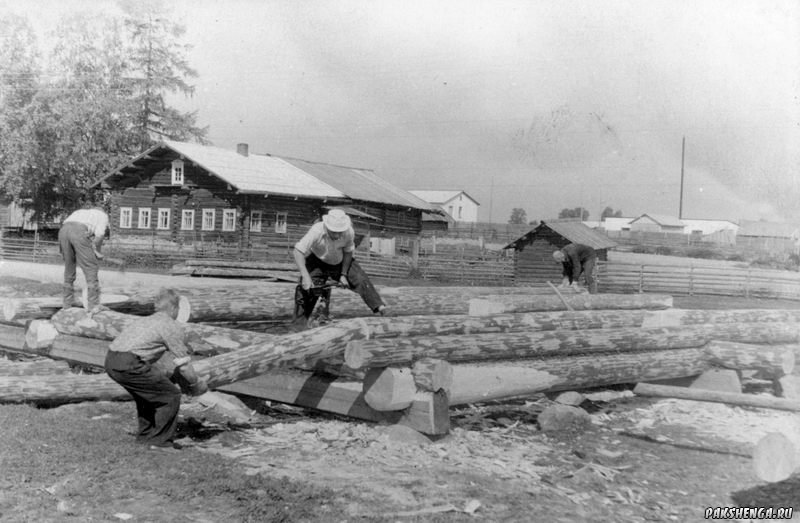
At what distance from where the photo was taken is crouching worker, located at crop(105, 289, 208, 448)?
5.39 meters

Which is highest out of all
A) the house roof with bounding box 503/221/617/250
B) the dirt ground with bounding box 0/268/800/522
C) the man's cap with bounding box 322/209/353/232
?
the house roof with bounding box 503/221/617/250

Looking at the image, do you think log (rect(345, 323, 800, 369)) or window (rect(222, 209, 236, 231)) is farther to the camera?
window (rect(222, 209, 236, 231))

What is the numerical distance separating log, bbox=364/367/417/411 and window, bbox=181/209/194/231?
31831mm

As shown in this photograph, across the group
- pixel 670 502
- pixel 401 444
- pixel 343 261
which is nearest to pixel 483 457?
pixel 401 444

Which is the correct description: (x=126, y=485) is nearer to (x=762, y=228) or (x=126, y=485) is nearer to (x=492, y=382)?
(x=492, y=382)

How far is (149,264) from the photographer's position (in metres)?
32.9

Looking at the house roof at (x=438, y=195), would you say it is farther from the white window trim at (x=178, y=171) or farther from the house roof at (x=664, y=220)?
the white window trim at (x=178, y=171)

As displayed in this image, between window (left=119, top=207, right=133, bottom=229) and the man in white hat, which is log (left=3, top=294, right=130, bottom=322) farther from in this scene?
window (left=119, top=207, right=133, bottom=229)

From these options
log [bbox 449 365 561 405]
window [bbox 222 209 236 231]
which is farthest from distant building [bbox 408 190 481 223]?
log [bbox 449 365 561 405]

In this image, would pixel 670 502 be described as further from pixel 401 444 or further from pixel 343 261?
pixel 343 261

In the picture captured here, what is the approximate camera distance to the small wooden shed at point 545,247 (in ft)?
95.5

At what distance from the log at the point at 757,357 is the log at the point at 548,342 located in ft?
1.76

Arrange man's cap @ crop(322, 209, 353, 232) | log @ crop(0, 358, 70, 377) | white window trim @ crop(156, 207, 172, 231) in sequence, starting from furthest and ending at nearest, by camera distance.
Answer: white window trim @ crop(156, 207, 172, 231) < man's cap @ crop(322, 209, 353, 232) < log @ crop(0, 358, 70, 377)

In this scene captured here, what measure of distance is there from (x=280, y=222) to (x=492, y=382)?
1165 inches
